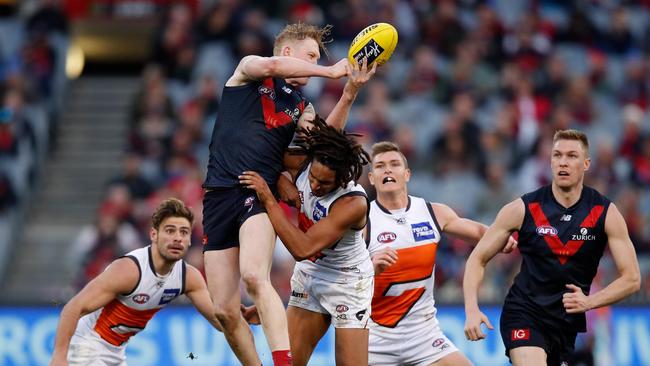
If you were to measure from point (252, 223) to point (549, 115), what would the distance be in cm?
950

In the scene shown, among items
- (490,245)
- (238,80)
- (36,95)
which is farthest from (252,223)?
(36,95)

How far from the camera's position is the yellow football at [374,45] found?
8391 millimetres

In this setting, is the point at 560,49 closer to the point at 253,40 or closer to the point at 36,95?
the point at 253,40

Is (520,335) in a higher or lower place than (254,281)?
lower

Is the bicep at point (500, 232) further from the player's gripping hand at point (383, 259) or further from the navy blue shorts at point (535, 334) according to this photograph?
the player's gripping hand at point (383, 259)

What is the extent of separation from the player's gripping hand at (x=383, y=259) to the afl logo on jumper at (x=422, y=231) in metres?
0.63

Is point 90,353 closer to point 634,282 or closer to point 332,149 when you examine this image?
point 332,149

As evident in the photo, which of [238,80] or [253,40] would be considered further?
[253,40]

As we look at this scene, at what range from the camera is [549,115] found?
17219 mm

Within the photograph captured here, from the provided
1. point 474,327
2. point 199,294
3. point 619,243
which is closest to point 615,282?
point 619,243

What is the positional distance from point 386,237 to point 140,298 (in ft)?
6.56

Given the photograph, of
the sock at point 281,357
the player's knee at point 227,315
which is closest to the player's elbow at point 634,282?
the sock at point 281,357

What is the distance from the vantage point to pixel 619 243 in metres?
9.13

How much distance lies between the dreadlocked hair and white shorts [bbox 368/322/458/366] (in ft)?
5.35
